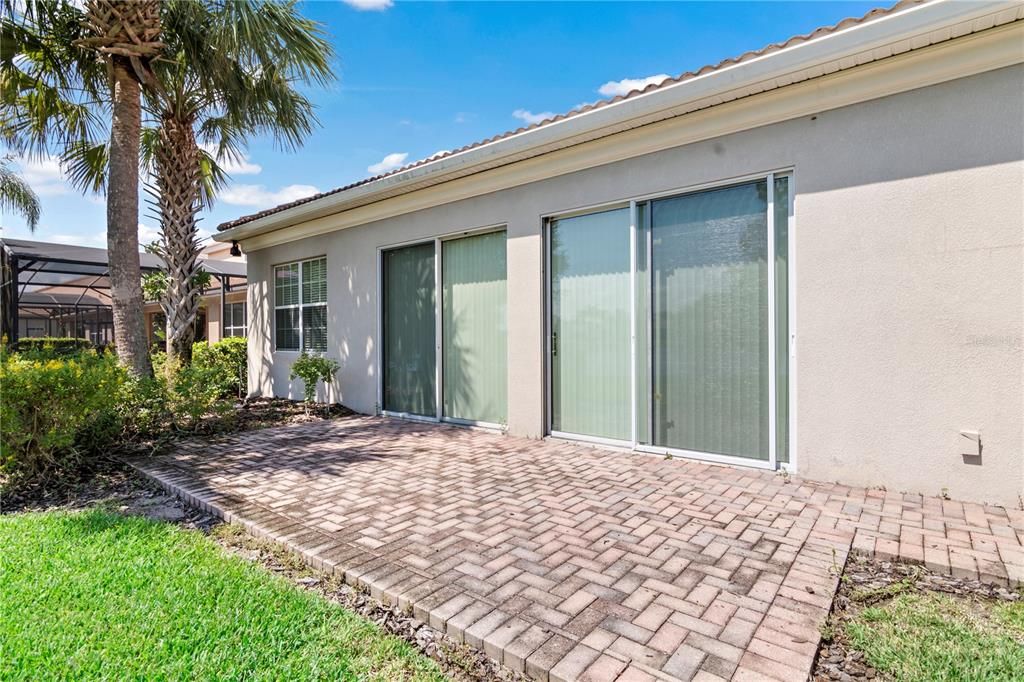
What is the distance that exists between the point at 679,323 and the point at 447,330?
3503 millimetres

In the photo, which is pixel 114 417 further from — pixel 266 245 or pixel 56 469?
pixel 266 245

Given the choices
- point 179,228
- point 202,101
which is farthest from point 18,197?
point 202,101

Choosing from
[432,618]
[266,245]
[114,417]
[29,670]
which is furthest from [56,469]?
[266,245]

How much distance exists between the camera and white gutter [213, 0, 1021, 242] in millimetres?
3484

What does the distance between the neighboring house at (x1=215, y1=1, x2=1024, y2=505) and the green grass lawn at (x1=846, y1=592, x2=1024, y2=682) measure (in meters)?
1.85

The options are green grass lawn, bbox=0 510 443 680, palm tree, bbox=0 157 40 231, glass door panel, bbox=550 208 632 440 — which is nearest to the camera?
green grass lawn, bbox=0 510 443 680

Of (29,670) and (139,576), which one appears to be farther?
(139,576)

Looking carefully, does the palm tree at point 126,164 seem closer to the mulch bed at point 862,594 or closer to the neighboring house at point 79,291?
the neighboring house at point 79,291

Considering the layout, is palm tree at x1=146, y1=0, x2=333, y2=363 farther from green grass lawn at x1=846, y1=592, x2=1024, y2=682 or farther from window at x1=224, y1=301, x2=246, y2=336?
green grass lawn at x1=846, y1=592, x2=1024, y2=682

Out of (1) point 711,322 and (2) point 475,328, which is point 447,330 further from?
(1) point 711,322

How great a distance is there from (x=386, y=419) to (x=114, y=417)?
3425mm

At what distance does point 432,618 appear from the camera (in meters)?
2.44

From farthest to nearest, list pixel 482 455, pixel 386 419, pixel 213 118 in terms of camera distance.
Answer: pixel 213 118 → pixel 386 419 → pixel 482 455

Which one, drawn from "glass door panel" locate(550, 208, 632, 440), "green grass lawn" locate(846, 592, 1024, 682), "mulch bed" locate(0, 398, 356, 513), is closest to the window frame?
"mulch bed" locate(0, 398, 356, 513)
